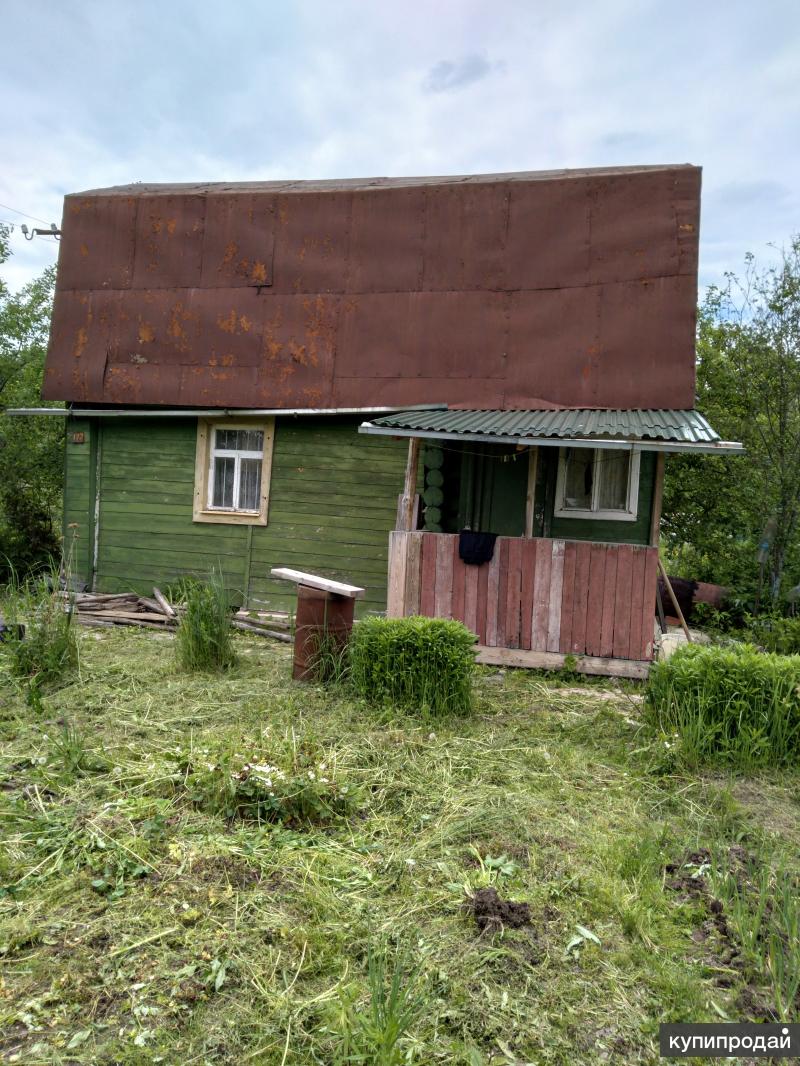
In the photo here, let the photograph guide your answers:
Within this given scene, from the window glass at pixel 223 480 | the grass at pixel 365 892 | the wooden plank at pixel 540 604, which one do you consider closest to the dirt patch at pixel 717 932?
the grass at pixel 365 892

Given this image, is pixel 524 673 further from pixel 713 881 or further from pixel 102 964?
pixel 102 964

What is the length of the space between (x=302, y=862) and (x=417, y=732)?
6.38 ft

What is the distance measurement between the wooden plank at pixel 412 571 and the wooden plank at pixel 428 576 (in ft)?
0.13

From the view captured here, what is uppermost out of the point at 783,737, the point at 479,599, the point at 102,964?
the point at 479,599

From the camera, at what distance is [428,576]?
7824 millimetres

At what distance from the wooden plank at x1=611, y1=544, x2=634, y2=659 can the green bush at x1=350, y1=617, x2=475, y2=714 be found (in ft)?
6.83

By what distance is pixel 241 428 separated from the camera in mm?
10617

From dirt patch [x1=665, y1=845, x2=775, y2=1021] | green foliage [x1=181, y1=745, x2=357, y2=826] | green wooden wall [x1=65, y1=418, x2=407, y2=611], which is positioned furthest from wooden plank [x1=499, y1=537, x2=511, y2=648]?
dirt patch [x1=665, y1=845, x2=775, y2=1021]

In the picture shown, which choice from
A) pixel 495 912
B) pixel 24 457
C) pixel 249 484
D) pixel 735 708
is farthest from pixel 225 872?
pixel 24 457

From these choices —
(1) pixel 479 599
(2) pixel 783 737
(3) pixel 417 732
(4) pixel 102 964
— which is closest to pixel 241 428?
(1) pixel 479 599

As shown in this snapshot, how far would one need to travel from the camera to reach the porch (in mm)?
7348

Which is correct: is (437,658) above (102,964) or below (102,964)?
above

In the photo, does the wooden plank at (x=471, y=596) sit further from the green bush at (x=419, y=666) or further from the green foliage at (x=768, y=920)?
the green foliage at (x=768, y=920)

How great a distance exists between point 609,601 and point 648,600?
1.18 feet
